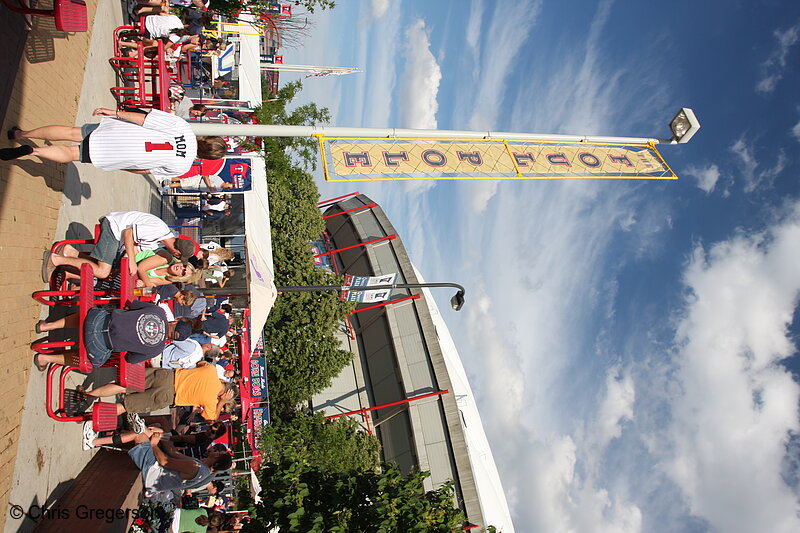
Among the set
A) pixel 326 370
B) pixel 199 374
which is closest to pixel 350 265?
pixel 326 370

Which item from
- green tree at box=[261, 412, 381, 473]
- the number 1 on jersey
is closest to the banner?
green tree at box=[261, 412, 381, 473]

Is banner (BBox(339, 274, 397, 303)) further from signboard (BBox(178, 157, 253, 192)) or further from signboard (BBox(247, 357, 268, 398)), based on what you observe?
signboard (BBox(247, 357, 268, 398))

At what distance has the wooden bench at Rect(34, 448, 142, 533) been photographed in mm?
5516

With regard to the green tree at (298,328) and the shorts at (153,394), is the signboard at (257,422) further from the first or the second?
the shorts at (153,394)

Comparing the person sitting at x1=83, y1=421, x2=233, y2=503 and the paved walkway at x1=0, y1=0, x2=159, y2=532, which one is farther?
the person sitting at x1=83, y1=421, x2=233, y2=503

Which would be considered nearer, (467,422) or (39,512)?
(39,512)

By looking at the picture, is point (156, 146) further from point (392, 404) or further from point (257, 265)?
point (392, 404)

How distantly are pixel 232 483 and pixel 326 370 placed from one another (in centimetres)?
696

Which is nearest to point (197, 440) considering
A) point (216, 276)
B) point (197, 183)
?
point (216, 276)

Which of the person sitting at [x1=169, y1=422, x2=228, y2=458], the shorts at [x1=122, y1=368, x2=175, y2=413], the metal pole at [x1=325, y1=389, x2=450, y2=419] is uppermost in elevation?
the metal pole at [x1=325, y1=389, x2=450, y2=419]

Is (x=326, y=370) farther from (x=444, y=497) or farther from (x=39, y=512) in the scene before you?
(x=39, y=512)

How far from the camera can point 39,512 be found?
5520 millimetres

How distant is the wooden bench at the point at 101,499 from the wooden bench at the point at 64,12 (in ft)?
20.3

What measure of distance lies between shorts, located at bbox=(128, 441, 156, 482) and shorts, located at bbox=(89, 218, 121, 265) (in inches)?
114
